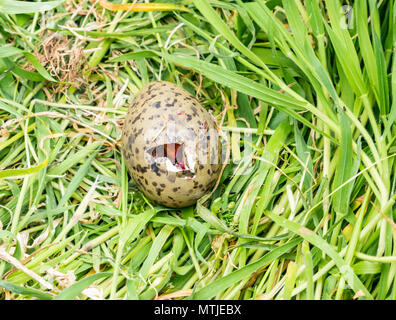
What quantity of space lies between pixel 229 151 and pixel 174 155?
0.21 m

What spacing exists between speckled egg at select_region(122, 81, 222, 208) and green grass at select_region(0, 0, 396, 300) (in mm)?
90

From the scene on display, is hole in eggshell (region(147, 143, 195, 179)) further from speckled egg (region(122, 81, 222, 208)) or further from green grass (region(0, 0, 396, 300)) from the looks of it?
green grass (region(0, 0, 396, 300))

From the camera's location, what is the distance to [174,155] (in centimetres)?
120

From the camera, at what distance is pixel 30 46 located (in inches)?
57.1

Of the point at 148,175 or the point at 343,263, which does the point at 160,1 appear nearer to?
the point at 148,175

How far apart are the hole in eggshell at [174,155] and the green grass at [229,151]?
16cm

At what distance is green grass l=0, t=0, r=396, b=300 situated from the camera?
1116 millimetres

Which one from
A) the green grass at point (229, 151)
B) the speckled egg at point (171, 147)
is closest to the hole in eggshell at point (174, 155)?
the speckled egg at point (171, 147)

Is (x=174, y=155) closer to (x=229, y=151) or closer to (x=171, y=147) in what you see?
(x=171, y=147)

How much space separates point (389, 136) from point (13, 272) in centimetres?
115

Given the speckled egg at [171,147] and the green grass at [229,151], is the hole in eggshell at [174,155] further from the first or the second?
the green grass at [229,151]

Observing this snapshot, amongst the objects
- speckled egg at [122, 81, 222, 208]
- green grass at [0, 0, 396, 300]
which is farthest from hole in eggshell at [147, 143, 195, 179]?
green grass at [0, 0, 396, 300]

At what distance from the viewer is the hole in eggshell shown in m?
1.19
